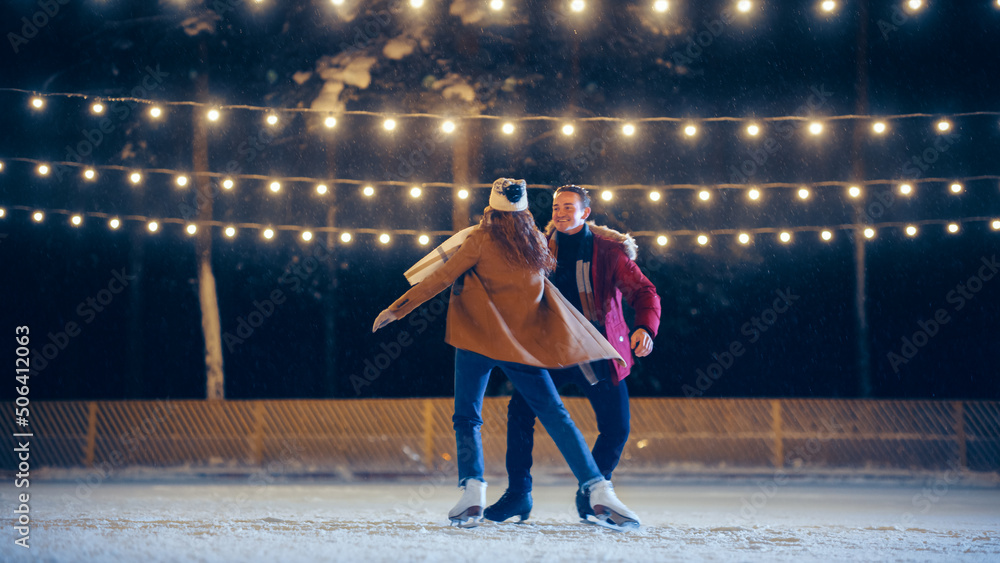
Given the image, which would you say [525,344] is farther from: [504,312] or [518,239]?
[518,239]

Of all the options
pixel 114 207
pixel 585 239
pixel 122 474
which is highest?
pixel 114 207

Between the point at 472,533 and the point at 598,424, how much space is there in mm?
875

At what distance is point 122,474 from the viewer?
11.1 meters

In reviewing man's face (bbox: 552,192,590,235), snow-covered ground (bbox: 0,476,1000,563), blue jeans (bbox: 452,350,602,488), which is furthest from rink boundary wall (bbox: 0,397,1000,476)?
blue jeans (bbox: 452,350,602,488)

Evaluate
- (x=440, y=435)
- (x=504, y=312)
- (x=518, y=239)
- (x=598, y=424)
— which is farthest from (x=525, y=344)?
(x=440, y=435)

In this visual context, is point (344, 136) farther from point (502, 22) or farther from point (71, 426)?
point (71, 426)

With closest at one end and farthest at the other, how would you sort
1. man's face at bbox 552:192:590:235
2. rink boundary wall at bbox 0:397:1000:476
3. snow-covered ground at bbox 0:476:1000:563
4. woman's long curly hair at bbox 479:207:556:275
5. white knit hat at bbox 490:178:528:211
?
snow-covered ground at bbox 0:476:1000:563, woman's long curly hair at bbox 479:207:556:275, white knit hat at bbox 490:178:528:211, man's face at bbox 552:192:590:235, rink boundary wall at bbox 0:397:1000:476

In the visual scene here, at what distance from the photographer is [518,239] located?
396 centimetres

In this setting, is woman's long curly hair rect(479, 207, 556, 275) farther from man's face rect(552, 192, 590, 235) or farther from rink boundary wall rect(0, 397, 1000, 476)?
rink boundary wall rect(0, 397, 1000, 476)

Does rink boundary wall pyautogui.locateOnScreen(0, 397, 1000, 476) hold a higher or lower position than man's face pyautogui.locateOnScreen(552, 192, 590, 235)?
lower

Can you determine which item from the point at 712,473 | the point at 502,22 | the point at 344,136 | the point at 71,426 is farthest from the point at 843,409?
the point at 344,136

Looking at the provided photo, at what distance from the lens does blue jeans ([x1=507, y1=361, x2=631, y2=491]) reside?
163 inches

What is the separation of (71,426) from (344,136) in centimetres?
1070

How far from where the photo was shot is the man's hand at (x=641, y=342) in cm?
399
